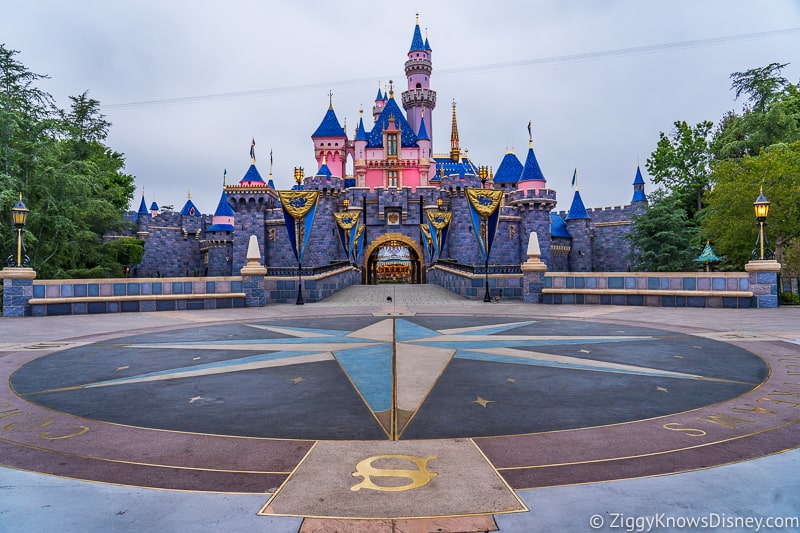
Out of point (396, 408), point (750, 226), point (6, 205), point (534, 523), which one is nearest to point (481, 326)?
point (396, 408)

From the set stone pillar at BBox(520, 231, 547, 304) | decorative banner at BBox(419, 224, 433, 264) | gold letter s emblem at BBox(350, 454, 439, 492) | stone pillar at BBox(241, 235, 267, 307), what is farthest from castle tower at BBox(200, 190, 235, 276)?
gold letter s emblem at BBox(350, 454, 439, 492)

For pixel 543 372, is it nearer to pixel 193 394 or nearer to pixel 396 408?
pixel 396 408

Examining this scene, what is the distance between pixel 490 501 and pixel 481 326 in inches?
376

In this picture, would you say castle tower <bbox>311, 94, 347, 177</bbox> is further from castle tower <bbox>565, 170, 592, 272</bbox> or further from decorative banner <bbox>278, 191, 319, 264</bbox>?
decorative banner <bbox>278, 191, 319, 264</bbox>

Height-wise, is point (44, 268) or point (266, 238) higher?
point (266, 238)

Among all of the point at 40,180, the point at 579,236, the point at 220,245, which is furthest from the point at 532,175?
the point at 40,180

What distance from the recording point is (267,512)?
2.92 meters

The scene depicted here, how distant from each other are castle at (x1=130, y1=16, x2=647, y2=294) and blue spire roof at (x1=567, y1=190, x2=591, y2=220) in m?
0.14

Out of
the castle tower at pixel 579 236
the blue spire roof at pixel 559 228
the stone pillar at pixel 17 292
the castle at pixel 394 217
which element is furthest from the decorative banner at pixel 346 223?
the castle tower at pixel 579 236

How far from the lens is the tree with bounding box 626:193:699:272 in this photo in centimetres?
3438

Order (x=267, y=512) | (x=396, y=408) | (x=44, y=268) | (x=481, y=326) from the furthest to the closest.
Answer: (x=44, y=268) → (x=481, y=326) → (x=396, y=408) → (x=267, y=512)

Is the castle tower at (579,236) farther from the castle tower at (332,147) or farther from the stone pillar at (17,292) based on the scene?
the stone pillar at (17,292)

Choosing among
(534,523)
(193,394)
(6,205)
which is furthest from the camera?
(6,205)

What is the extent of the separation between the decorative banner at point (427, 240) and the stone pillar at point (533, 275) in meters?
21.5
